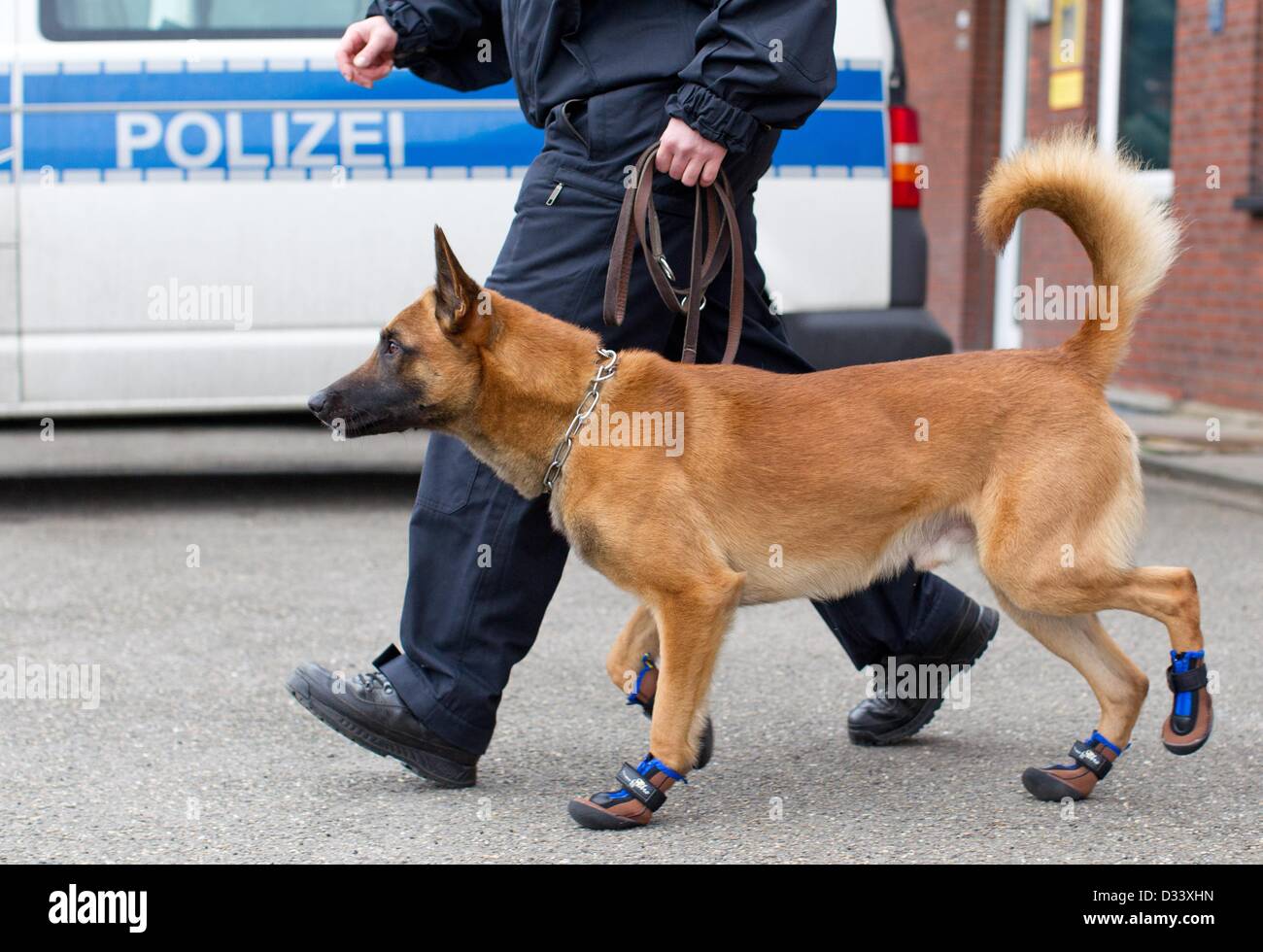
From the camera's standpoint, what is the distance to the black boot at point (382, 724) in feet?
12.0

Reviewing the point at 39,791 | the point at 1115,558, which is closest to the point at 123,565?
the point at 39,791

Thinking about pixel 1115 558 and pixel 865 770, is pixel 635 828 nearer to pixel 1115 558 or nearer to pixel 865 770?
pixel 865 770

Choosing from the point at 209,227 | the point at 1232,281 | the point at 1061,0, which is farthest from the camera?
the point at 1061,0

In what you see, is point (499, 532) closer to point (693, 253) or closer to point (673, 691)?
point (673, 691)

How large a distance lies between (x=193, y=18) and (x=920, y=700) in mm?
4413

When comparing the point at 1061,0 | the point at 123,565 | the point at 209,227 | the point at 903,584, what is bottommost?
the point at 123,565

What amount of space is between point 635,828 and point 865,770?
69 cm

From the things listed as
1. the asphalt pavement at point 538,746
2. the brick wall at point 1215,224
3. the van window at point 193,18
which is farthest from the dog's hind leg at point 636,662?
the brick wall at point 1215,224

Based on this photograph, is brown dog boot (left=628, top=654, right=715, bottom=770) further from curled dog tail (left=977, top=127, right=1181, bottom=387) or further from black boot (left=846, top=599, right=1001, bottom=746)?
curled dog tail (left=977, top=127, right=1181, bottom=387)

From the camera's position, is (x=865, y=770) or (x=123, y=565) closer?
(x=865, y=770)

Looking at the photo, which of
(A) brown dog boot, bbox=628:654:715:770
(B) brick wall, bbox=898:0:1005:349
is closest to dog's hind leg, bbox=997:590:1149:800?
(A) brown dog boot, bbox=628:654:715:770

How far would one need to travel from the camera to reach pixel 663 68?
362 centimetres
